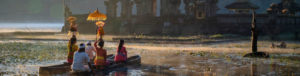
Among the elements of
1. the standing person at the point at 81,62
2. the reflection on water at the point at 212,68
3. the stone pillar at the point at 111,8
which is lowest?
the reflection on water at the point at 212,68

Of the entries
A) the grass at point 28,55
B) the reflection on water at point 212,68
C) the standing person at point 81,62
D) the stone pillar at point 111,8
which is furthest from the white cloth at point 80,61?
the stone pillar at point 111,8

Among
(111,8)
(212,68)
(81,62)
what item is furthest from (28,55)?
(111,8)

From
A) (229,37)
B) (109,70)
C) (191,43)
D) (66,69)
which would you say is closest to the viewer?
(66,69)

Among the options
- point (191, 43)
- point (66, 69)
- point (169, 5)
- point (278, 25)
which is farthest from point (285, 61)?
point (169, 5)

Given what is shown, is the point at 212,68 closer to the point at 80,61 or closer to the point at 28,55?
the point at 80,61

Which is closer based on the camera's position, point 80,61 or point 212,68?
point 80,61

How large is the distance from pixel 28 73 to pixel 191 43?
20950 mm

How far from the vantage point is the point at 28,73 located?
48.6ft

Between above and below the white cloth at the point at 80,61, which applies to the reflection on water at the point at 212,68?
below

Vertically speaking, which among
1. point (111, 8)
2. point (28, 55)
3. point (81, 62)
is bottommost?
point (28, 55)

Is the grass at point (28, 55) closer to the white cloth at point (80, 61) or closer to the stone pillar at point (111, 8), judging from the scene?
the white cloth at point (80, 61)

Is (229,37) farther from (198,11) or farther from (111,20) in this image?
(111,20)

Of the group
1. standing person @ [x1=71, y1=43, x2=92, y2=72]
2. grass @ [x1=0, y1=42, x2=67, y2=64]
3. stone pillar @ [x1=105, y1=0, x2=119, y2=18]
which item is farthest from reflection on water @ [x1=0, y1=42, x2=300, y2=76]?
stone pillar @ [x1=105, y1=0, x2=119, y2=18]

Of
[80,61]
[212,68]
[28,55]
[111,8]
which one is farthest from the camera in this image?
[111,8]
